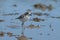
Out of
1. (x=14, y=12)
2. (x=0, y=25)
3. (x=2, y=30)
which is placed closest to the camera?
(x=2, y=30)

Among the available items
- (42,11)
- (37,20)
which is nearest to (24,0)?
(42,11)

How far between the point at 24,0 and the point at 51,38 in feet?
41.8

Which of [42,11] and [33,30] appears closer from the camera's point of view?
[33,30]

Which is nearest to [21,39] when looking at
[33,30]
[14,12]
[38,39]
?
[38,39]

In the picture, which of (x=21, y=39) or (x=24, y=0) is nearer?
(x=21, y=39)

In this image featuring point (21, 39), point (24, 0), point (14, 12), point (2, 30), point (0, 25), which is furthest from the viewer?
point (24, 0)

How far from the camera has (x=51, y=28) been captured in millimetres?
16344

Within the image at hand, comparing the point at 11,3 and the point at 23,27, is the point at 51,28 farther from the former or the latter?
the point at 11,3

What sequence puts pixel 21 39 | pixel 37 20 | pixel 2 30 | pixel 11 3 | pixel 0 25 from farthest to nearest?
pixel 11 3 < pixel 37 20 < pixel 0 25 < pixel 2 30 < pixel 21 39

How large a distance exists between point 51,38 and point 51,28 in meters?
1.84

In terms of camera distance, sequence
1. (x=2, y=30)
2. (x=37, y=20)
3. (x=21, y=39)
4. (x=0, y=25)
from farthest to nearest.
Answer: (x=37, y=20)
(x=0, y=25)
(x=2, y=30)
(x=21, y=39)

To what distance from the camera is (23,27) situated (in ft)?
54.7

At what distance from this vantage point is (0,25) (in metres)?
17.2

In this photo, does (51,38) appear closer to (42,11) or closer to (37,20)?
(37,20)
